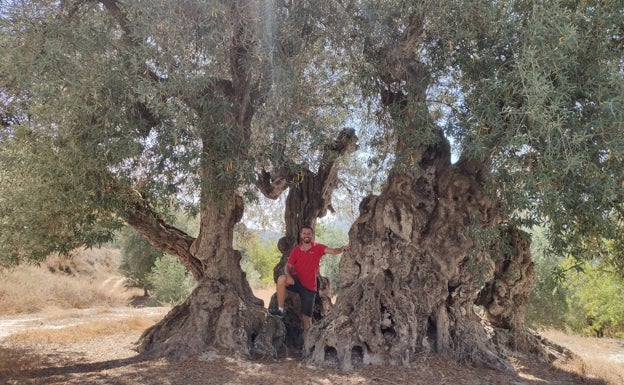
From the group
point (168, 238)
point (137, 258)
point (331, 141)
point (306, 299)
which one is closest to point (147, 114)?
point (331, 141)

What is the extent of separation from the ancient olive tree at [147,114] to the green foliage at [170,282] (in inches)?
506

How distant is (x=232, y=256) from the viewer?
27.8ft

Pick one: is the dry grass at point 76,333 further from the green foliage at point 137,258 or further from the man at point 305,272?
the green foliage at point 137,258

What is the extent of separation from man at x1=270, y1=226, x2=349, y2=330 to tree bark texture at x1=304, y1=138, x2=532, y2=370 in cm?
54

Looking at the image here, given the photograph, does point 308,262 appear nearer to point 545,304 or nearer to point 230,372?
point 230,372

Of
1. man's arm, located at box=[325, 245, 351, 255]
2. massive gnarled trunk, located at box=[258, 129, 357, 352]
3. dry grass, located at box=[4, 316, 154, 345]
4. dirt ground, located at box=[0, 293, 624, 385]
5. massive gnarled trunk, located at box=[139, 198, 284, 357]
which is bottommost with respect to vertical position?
dry grass, located at box=[4, 316, 154, 345]

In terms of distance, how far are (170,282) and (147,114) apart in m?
14.8

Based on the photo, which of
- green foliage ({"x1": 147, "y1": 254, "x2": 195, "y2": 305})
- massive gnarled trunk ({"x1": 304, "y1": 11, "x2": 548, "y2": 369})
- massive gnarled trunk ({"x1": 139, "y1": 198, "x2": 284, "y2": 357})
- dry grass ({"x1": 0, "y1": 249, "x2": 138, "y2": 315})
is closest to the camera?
massive gnarled trunk ({"x1": 304, "y1": 11, "x2": 548, "y2": 369})

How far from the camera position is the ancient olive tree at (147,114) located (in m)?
5.93

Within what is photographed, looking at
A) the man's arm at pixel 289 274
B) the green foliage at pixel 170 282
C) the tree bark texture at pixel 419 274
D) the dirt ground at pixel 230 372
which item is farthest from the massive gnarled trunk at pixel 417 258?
the green foliage at pixel 170 282

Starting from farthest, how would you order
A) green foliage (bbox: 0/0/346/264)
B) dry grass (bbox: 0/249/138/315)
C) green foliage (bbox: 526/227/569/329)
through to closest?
dry grass (bbox: 0/249/138/315) < green foliage (bbox: 526/227/569/329) < green foliage (bbox: 0/0/346/264)

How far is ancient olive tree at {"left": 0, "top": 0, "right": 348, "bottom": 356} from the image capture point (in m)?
5.93

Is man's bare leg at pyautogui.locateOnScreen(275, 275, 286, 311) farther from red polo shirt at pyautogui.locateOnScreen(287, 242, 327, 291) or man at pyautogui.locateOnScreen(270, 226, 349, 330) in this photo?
red polo shirt at pyautogui.locateOnScreen(287, 242, 327, 291)

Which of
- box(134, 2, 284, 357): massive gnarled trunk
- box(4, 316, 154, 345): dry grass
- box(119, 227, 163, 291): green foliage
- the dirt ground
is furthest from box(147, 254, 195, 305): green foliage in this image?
box(134, 2, 284, 357): massive gnarled trunk
